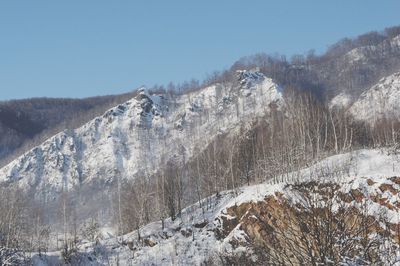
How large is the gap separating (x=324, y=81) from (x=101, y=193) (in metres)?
60.8

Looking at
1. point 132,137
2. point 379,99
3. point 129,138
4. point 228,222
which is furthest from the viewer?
point 132,137

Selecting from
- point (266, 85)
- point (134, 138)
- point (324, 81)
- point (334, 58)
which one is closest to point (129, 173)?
point (134, 138)

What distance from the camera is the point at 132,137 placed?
422ft

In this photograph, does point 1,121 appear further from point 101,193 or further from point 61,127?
point 101,193

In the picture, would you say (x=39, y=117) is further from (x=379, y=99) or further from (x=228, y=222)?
(x=228, y=222)

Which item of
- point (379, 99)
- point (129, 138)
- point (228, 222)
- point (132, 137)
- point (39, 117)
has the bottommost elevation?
point (228, 222)

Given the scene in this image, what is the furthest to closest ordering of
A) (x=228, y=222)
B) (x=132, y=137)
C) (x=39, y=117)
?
(x=39, y=117), (x=132, y=137), (x=228, y=222)

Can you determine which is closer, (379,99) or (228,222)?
(228,222)

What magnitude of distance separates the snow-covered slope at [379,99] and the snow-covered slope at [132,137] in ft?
52.7

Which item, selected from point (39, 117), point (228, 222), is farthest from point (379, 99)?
point (39, 117)

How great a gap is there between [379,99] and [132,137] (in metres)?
56.9

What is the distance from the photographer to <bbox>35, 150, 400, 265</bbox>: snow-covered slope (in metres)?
34.2

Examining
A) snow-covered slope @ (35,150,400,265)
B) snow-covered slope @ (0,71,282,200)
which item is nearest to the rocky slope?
snow-covered slope @ (0,71,282,200)

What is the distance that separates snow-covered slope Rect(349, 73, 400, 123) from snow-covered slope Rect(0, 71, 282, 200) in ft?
52.7
